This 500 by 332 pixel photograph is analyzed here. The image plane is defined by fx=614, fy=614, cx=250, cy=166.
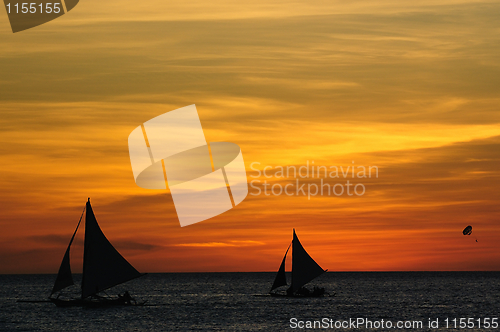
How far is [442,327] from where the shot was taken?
69.7 m

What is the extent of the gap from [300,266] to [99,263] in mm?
31346

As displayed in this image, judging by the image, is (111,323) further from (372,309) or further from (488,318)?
(488,318)

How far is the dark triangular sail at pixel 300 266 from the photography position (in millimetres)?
85812

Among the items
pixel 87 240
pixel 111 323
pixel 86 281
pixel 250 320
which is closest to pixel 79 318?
pixel 111 323

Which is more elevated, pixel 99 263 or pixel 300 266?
pixel 300 266

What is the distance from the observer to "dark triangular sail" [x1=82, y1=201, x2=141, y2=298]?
2618 inches

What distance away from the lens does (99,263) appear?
67688 millimetres

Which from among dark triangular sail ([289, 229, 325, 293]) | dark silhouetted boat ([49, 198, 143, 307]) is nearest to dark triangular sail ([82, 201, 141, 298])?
dark silhouetted boat ([49, 198, 143, 307])

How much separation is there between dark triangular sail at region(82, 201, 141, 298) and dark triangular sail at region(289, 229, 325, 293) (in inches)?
977

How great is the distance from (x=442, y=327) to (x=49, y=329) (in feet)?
147

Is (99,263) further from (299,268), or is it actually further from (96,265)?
(299,268)

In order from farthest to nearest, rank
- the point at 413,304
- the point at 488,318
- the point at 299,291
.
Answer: the point at 413,304
the point at 299,291
the point at 488,318

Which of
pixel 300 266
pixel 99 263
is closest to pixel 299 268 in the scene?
pixel 300 266

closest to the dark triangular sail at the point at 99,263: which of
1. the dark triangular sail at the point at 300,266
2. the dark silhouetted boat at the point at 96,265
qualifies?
the dark silhouetted boat at the point at 96,265
